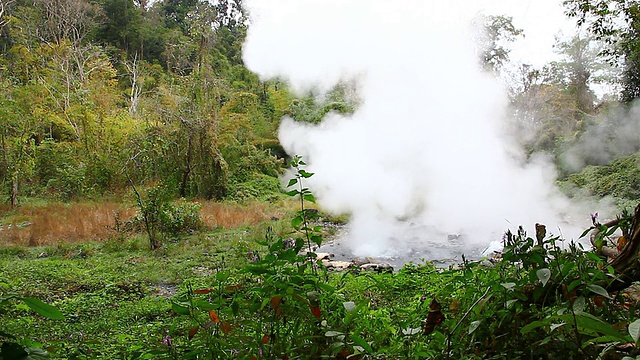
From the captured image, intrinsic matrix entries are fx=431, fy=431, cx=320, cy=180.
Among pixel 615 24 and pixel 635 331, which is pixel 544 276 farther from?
pixel 615 24

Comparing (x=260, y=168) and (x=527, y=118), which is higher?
(x=527, y=118)

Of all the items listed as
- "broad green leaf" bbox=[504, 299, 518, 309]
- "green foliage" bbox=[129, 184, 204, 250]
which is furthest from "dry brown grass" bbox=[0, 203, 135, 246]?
"broad green leaf" bbox=[504, 299, 518, 309]

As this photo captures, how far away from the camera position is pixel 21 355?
26.2 inches

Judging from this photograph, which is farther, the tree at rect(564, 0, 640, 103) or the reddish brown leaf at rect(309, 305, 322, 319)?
the tree at rect(564, 0, 640, 103)

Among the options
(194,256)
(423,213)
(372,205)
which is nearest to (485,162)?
(423,213)

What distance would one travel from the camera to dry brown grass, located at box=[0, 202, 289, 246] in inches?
319

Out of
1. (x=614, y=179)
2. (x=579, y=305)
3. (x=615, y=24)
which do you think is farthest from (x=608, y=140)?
(x=579, y=305)

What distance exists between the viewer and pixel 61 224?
29.1 feet

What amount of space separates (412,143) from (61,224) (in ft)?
27.4

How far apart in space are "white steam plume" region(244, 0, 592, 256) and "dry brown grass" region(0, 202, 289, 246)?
91.0 inches

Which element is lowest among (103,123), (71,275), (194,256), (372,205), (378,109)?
(71,275)

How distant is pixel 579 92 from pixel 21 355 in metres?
22.8

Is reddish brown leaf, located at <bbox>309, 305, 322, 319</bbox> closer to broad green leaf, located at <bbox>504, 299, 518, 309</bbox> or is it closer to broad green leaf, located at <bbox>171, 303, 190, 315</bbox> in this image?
broad green leaf, located at <bbox>171, 303, 190, 315</bbox>

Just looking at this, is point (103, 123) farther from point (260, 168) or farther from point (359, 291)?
point (359, 291)
